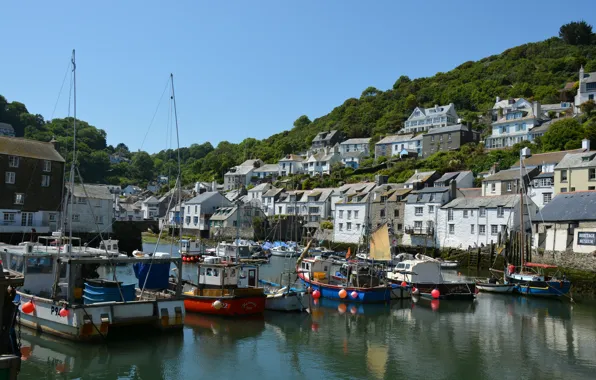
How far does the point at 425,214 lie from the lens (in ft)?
208

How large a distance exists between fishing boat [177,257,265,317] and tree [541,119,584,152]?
5942cm

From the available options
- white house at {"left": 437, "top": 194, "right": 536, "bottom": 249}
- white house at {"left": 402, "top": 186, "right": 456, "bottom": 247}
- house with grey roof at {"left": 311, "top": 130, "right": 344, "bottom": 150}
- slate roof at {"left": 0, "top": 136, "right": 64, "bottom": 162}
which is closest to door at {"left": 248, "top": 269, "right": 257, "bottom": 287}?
white house at {"left": 437, "top": 194, "right": 536, "bottom": 249}

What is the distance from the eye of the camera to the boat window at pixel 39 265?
74.9 ft

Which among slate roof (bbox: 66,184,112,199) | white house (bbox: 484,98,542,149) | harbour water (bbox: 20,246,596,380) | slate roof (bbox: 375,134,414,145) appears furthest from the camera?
slate roof (bbox: 375,134,414,145)

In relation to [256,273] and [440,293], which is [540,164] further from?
[256,273]

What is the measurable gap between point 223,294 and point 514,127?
3042 inches

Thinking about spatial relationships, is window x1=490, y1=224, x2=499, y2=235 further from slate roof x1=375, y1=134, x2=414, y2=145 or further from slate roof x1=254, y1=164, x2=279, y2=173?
slate roof x1=254, y1=164, x2=279, y2=173

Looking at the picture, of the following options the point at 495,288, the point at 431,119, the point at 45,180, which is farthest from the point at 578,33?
the point at 45,180

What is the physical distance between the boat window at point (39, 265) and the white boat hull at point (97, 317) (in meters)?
1.47

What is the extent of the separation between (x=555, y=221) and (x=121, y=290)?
124 feet

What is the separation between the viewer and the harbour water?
60.8 ft

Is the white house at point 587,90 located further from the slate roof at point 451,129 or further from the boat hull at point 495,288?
the boat hull at point 495,288

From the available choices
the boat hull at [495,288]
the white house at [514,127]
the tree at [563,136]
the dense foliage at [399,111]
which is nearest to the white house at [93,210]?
the boat hull at [495,288]

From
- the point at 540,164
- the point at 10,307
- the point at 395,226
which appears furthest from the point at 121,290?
the point at 540,164
